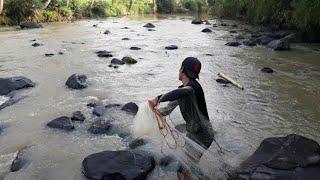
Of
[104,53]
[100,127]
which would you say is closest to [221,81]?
[100,127]

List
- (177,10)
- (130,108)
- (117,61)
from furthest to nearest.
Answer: (177,10), (117,61), (130,108)

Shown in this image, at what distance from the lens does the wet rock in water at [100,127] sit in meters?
8.59

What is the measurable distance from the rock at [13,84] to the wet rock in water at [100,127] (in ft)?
13.5

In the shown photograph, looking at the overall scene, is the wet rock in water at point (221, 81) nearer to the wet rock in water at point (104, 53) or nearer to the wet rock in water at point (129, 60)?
the wet rock in water at point (129, 60)

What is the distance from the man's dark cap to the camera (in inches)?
210

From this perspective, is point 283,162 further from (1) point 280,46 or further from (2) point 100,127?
(1) point 280,46

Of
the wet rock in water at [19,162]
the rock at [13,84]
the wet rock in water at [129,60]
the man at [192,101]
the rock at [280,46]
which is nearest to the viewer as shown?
the man at [192,101]

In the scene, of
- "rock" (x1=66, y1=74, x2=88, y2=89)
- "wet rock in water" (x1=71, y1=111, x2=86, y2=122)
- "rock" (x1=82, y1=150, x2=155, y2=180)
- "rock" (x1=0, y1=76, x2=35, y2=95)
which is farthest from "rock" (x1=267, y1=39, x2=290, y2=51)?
"rock" (x1=82, y1=150, x2=155, y2=180)

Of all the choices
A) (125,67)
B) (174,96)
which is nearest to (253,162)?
(174,96)

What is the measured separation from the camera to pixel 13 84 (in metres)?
12.0

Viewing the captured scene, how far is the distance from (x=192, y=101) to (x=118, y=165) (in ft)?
5.91

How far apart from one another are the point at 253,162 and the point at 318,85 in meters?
7.35

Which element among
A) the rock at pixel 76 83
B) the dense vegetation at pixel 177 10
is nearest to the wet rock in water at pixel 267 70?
the dense vegetation at pixel 177 10

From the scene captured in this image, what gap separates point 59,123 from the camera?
8891mm
